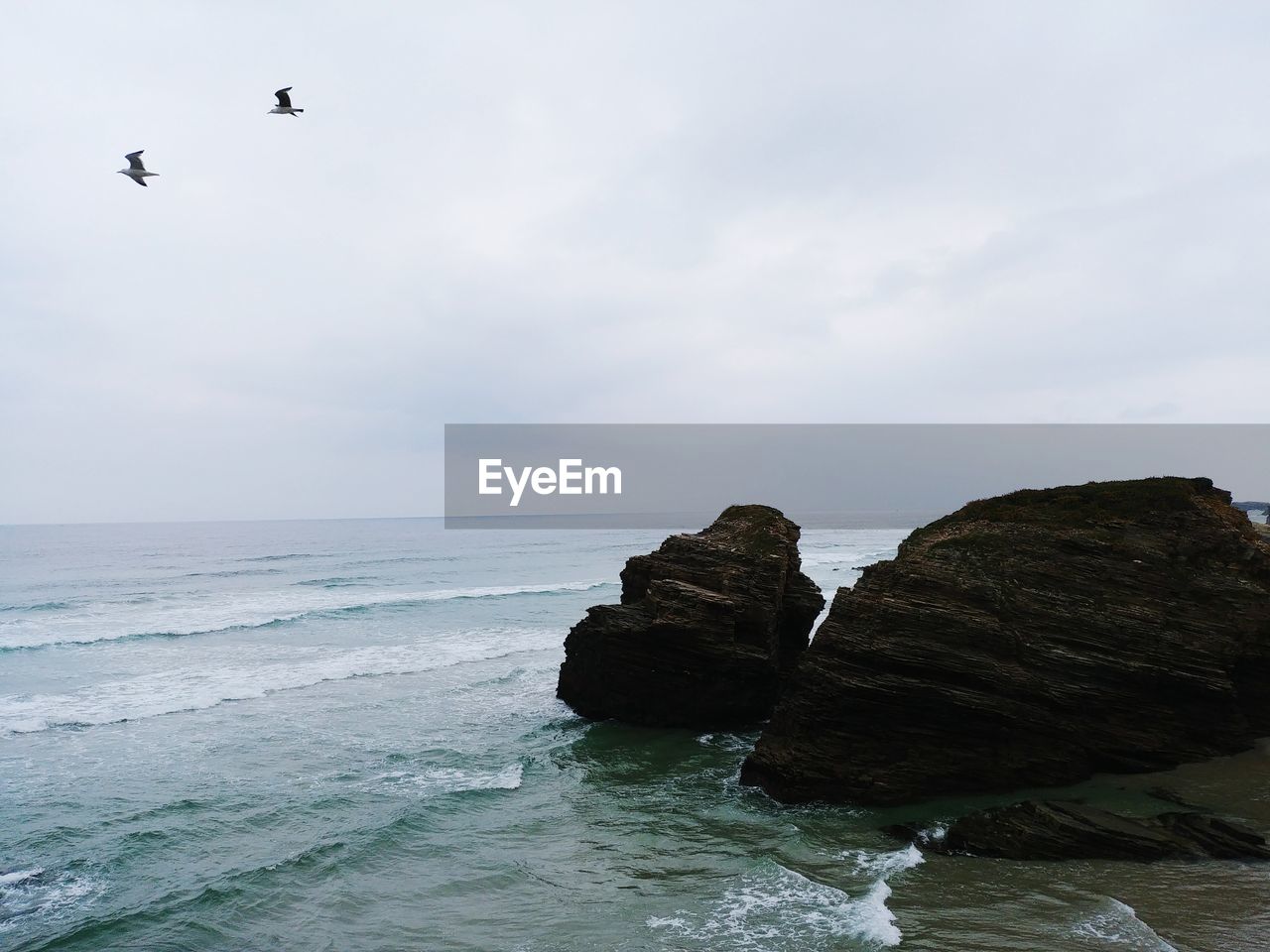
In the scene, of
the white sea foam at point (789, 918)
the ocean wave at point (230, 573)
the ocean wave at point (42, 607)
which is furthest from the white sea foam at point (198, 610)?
the white sea foam at point (789, 918)

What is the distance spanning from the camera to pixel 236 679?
29969 millimetres

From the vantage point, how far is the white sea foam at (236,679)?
25.2 m

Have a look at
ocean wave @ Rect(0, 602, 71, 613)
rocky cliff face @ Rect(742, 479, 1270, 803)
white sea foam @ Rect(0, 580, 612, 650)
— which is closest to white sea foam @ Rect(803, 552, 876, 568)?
white sea foam @ Rect(0, 580, 612, 650)

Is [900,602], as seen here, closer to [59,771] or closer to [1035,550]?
[1035,550]

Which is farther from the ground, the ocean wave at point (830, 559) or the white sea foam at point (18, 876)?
the white sea foam at point (18, 876)

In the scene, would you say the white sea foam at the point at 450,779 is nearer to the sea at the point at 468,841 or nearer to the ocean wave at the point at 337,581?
the sea at the point at 468,841

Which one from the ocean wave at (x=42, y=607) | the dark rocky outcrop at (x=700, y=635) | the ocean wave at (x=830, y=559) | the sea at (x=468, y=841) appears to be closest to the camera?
the sea at (x=468, y=841)

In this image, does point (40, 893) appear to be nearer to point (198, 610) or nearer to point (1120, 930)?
point (1120, 930)

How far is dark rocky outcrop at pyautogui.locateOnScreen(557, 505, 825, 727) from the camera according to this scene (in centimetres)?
2127

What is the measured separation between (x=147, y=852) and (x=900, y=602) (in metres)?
15.9

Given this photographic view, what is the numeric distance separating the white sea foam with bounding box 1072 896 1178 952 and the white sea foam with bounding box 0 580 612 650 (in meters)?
43.7

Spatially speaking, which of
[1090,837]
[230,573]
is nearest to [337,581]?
[230,573]

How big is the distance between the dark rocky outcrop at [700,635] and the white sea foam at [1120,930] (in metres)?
11.2

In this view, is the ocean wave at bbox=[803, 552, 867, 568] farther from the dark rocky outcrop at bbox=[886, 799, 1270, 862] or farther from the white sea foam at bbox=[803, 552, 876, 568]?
the dark rocky outcrop at bbox=[886, 799, 1270, 862]
